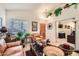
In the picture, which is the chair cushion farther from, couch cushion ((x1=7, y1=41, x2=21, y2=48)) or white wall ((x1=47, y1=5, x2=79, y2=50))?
couch cushion ((x1=7, y1=41, x2=21, y2=48))

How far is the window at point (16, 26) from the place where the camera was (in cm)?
237

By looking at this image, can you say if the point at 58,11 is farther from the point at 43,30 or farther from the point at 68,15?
the point at 43,30

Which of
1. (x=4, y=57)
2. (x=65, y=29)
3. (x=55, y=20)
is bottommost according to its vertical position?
(x=4, y=57)

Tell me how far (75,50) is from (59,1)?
82 cm

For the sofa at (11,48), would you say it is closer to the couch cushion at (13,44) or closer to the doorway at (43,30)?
the couch cushion at (13,44)

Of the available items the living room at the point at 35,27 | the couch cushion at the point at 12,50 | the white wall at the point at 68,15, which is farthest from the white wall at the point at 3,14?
the white wall at the point at 68,15

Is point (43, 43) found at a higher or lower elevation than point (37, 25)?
lower

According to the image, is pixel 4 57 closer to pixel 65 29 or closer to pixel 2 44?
pixel 2 44

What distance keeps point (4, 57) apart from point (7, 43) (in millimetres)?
257

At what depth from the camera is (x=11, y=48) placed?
2361 millimetres

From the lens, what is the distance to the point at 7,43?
92.5 inches

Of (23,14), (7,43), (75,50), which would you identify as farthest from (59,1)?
(7,43)

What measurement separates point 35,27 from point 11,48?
0.50m

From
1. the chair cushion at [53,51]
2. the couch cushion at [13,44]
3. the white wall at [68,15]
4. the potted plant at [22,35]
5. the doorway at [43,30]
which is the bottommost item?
the chair cushion at [53,51]
